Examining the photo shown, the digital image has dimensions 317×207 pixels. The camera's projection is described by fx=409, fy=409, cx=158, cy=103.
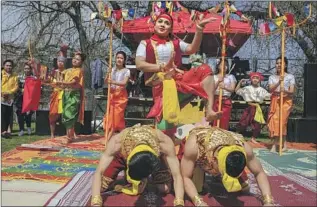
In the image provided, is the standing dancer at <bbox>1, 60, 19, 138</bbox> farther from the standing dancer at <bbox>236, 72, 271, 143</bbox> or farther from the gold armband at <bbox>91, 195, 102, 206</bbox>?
the gold armband at <bbox>91, 195, 102, 206</bbox>

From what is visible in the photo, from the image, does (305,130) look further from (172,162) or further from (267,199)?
(172,162)

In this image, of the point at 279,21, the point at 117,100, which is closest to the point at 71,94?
the point at 117,100

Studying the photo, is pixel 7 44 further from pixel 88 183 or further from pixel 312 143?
pixel 88 183

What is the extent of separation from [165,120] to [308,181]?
150cm

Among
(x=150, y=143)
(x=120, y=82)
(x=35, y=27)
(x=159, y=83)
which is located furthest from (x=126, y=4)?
(x=150, y=143)

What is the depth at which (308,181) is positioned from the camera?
11.7 feet

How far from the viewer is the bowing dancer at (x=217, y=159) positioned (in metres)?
2.28

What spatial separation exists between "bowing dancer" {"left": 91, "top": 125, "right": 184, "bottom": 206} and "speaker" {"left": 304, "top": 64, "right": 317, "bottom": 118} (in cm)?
476

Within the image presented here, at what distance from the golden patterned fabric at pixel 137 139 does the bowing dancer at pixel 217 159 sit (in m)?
0.24

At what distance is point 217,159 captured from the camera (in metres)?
2.37

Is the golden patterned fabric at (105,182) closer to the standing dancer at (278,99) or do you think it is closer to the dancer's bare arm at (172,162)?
the dancer's bare arm at (172,162)

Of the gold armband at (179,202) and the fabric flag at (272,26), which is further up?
the fabric flag at (272,26)

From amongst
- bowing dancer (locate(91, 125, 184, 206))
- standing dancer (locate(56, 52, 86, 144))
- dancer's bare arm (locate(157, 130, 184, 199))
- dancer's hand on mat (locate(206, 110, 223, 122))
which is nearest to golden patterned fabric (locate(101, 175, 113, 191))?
bowing dancer (locate(91, 125, 184, 206))

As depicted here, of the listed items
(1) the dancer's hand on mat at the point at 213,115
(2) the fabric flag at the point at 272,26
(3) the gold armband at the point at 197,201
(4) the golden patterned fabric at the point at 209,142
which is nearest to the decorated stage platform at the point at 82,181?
(3) the gold armband at the point at 197,201
